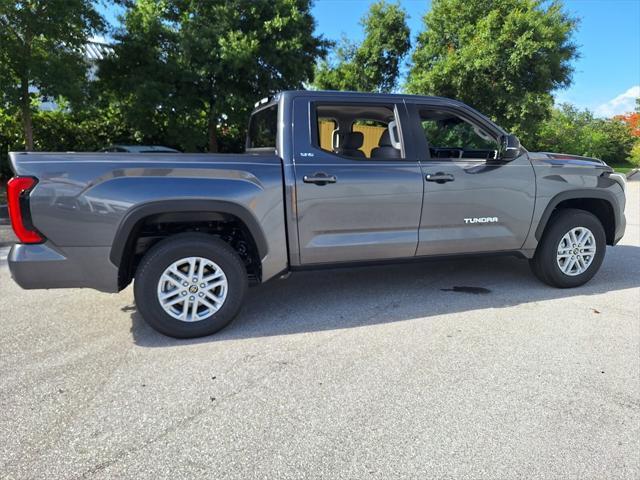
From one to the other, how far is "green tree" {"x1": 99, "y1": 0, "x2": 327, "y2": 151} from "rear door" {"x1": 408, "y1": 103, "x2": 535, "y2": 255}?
10.0 m

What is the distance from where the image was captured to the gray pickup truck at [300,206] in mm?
3031

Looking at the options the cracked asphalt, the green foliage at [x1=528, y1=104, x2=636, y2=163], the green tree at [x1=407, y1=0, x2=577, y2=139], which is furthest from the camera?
the green foliage at [x1=528, y1=104, x2=636, y2=163]

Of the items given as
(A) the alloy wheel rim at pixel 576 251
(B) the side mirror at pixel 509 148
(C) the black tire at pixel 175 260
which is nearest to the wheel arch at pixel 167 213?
(C) the black tire at pixel 175 260

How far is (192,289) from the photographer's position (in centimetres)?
331

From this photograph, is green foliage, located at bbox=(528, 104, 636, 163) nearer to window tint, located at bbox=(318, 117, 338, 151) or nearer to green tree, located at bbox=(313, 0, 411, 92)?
green tree, located at bbox=(313, 0, 411, 92)

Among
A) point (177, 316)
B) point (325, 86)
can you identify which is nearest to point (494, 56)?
point (325, 86)

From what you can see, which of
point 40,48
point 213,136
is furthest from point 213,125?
point 40,48

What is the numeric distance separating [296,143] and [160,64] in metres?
11.7

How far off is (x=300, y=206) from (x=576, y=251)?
2935 millimetres

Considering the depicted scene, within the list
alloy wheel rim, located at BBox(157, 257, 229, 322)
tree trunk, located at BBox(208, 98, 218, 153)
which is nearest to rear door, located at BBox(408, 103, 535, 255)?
alloy wheel rim, located at BBox(157, 257, 229, 322)

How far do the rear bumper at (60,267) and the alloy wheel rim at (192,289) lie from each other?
1.22 ft

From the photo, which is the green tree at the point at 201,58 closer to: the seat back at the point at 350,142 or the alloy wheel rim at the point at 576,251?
the seat back at the point at 350,142

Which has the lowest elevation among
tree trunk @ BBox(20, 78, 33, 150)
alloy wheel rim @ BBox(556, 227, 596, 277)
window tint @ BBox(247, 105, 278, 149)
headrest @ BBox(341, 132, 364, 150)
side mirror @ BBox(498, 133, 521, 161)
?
alloy wheel rim @ BBox(556, 227, 596, 277)

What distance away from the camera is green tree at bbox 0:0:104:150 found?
9844 millimetres
